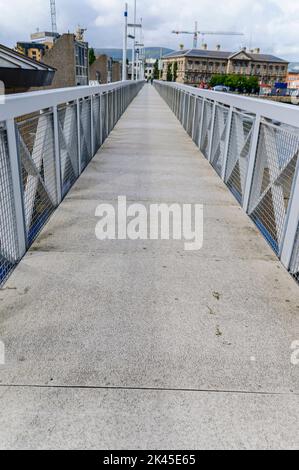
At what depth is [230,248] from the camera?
4.03m

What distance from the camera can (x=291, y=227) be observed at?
11.4 feet

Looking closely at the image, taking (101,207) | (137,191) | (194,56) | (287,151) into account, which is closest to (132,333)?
(287,151)

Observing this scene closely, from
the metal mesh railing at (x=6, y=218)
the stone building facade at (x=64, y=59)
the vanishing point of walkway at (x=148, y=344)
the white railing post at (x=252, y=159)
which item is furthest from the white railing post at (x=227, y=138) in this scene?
the stone building facade at (x=64, y=59)

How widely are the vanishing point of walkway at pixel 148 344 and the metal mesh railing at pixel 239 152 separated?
1156mm

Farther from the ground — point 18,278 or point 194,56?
point 194,56

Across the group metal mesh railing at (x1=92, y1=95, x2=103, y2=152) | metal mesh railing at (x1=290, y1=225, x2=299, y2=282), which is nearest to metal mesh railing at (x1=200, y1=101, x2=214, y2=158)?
metal mesh railing at (x1=92, y1=95, x2=103, y2=152)

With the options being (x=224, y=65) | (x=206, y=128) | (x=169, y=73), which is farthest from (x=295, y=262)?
(x=169, y=73)

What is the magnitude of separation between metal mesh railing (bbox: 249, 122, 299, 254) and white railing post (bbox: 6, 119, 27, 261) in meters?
2.41

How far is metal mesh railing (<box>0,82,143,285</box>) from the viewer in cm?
313

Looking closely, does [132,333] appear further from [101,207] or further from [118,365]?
[101,207]

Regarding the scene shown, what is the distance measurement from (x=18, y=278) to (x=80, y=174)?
11.9 feet

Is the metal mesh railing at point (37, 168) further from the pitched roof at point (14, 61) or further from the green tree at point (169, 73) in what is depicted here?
the green tree at point (169, 73)

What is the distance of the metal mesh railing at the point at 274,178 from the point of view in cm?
371

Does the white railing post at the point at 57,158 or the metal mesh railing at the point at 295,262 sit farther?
the white railing post at the point at 57,158
